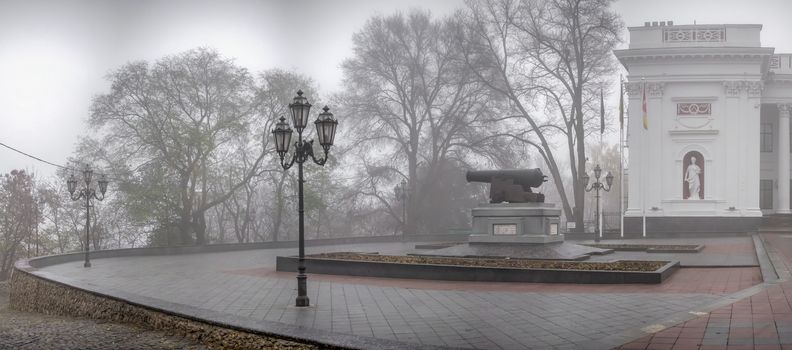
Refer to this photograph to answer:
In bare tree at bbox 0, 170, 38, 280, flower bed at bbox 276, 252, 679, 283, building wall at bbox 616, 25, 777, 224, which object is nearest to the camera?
flower bed at bbox 276, 252, 679, 283

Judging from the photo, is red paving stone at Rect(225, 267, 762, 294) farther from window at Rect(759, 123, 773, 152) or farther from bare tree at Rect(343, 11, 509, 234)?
window at Rect(759, 123, 773, 152)

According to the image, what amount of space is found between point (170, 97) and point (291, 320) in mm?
30954

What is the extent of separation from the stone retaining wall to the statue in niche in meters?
34.6

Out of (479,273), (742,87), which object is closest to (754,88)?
(742,87)

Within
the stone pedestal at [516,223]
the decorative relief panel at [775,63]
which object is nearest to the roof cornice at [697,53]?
the decorative relief panel at [775,63]

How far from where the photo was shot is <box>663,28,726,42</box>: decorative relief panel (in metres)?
40.2

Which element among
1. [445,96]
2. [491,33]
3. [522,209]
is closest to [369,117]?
[445,96]

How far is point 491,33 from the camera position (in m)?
40.2

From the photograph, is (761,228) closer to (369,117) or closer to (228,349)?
(369,117)

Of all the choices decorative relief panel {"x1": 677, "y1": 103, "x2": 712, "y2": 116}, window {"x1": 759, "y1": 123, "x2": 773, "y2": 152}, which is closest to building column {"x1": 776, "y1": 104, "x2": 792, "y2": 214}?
window {"x1": 759, "y1": 123, "x2": 773, "y2": 152}

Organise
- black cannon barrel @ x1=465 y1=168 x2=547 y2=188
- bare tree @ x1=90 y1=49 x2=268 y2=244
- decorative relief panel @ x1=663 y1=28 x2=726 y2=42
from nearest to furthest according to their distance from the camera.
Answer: black cannon barrel @ x1=465 y1=168 x2=547 y2=188
bare tree @ x1=90 y1=49 x2=268 y2=244
decorative relief panel @ x1=663 y1=28 x2=726 y2=42

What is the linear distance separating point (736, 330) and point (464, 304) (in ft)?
14.6

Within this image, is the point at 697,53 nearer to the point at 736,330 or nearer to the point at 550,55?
the point at 550,55

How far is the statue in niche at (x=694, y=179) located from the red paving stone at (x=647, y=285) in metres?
25.5
